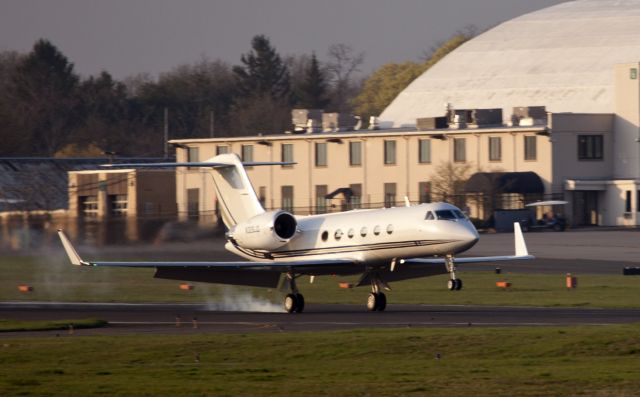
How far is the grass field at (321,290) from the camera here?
44.2 meters

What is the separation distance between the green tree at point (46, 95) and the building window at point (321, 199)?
196 feet

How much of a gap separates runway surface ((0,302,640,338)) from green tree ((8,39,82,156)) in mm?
115580

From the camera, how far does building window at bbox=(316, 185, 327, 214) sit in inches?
3863

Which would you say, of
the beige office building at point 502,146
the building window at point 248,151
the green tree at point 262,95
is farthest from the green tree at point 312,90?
the building window at point 248,151

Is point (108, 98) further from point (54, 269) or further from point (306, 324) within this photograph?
point (306, 324)

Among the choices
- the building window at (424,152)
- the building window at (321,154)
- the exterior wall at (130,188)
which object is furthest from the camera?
the building window at (321,154)

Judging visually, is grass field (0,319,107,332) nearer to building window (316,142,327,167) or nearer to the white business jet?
the white business jet

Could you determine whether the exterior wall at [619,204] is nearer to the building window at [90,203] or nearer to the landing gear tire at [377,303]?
the building window at [90,203]

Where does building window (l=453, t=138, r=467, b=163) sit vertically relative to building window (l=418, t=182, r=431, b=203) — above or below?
above

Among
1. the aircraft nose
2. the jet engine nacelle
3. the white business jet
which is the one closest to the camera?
the aircraft nose

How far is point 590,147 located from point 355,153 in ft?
57.5

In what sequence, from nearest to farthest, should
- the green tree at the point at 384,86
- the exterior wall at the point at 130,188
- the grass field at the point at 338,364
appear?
the grass field at the point at 338,364 → the exterior wall at the point at 130,188 → the green tree at the point at 384,86

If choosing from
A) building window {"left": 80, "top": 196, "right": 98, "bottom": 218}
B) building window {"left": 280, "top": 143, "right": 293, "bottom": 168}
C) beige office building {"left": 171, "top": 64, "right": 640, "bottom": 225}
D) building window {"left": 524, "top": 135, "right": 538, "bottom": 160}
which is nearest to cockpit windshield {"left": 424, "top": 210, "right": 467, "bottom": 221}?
building window {"left": 80, "top": 196, "right": 98, "bottom": 218}

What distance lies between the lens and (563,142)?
94812 millimetres
